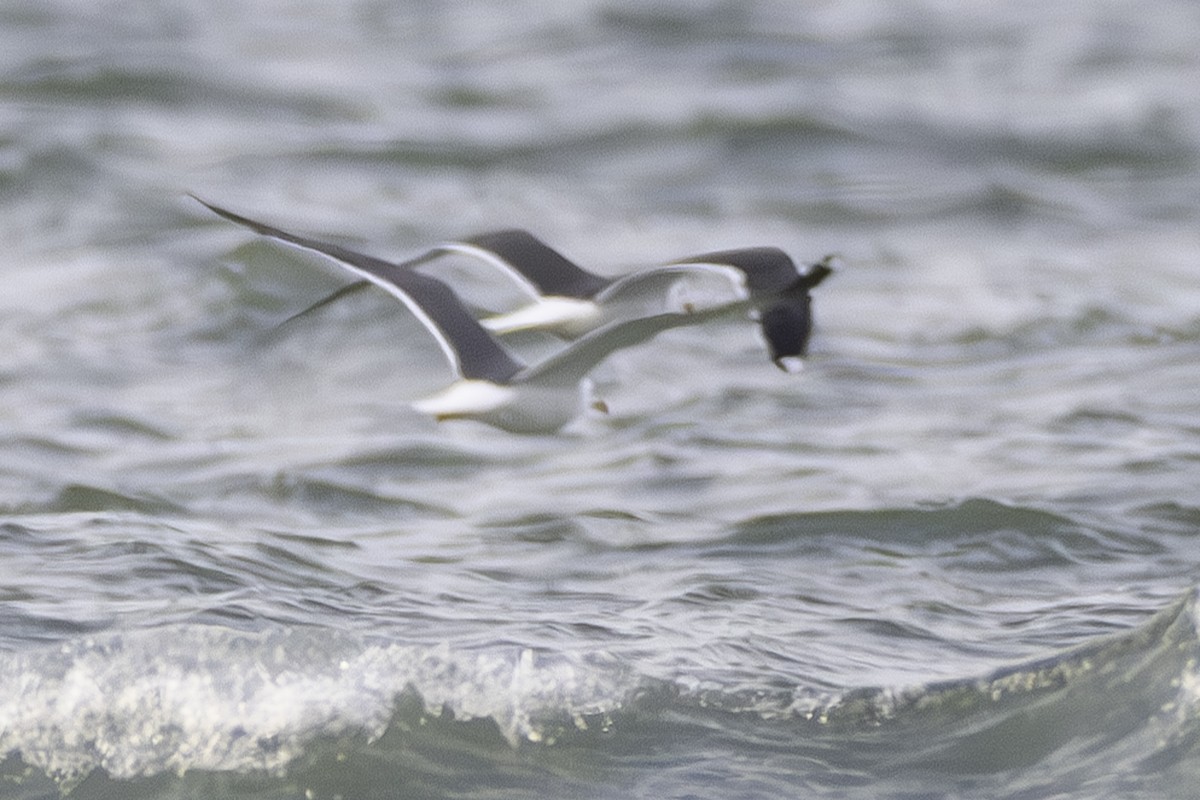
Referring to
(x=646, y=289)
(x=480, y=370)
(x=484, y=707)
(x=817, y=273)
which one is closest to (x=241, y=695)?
(x=484, y=707)

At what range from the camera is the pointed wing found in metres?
5.63

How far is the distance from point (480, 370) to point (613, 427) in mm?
2191

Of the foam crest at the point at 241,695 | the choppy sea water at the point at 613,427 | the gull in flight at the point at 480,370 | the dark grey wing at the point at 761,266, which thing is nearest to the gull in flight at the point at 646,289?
the dark grey wing at the point at 761,266

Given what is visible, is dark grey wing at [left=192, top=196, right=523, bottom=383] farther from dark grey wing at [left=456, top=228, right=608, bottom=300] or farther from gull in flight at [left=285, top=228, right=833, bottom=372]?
dark grey wing at [left=456, top=228, right=608, bottom=300]

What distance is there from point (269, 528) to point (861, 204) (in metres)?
5.73

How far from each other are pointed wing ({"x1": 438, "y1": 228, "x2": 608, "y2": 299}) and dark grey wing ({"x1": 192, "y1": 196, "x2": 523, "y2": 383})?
280 millimetres

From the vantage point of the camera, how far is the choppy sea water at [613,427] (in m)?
4.44

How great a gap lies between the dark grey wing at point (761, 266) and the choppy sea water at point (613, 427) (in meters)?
1.01

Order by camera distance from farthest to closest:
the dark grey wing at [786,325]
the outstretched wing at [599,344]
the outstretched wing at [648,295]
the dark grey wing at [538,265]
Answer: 1. the dark grey wing at [538,265]
2. the outstretched wing at [648,295]
3. the dark grey wing at [786,325]
4. the outstretched wing at [599,344]

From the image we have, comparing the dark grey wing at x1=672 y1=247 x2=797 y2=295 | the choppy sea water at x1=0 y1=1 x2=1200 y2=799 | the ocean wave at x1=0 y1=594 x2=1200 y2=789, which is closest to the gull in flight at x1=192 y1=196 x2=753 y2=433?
the dark grey wing at x1=672 y1=247 x2=797 y2=295

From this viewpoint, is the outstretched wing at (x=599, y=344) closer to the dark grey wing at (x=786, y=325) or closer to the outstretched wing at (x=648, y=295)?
the outstretched wing at (x=648, y=295)

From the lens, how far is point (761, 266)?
15.4ft

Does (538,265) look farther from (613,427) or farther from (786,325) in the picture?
(613,427)

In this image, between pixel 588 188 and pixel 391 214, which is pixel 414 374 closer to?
pixel 391 214
